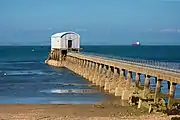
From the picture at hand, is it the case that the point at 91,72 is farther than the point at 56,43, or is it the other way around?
the point at 56,43

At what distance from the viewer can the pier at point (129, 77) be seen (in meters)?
36.3

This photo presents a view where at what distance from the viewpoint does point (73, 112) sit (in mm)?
37688

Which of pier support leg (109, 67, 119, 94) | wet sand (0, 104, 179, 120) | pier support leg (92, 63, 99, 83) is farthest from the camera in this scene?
pier support leg (92, 63, 99, 83)

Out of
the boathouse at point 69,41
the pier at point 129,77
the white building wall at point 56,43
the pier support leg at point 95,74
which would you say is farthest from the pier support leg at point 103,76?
the white building wall at point 56,43

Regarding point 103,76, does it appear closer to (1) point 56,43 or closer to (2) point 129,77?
(2) point 129,77

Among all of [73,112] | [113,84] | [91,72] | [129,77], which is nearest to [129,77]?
[129,77]

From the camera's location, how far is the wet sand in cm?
3281

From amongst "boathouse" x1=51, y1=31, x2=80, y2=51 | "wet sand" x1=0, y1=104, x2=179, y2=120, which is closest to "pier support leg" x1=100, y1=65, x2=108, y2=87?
"wet sand" x1=0, y1=104, x2=179, y2=120

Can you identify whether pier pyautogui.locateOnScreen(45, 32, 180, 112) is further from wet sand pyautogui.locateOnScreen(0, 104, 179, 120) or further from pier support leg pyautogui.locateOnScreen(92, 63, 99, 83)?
wet sand pyautogui.locateOnScreen(0, 104, 179, 120)

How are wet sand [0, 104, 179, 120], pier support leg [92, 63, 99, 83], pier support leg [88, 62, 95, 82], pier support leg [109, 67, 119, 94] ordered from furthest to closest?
pier support leg [88, 62, 95, 82], pier support leg [92, 63, 99, 83], pier support leg [109, 67, 119, 94], wet sand [0, 104, 179, 120]

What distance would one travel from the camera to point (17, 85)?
63.3 meters

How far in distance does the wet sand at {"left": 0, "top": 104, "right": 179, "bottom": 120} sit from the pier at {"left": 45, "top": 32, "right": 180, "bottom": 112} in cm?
157

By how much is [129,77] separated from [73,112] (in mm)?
11467

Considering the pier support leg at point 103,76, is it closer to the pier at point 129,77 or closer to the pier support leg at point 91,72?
the pier at point 129,77
